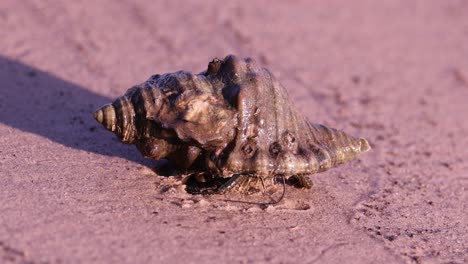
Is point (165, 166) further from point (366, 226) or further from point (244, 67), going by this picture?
point (366, 226)

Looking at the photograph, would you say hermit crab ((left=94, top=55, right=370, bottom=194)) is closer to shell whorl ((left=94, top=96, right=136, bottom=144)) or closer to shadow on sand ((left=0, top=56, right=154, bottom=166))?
shell whorl ((left=94, top=96, right=136, bottom=144))

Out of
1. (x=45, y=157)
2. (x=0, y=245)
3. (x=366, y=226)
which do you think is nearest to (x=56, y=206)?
(x=0, y=245)

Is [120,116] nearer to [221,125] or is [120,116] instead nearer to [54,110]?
[221,125]

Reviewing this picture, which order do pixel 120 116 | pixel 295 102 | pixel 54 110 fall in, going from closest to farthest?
pixel 120 116
pixel 54 110
pixel 295 102

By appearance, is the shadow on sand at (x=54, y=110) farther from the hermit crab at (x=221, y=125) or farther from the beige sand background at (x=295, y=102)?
the hermit crab at (x=221, y=125)

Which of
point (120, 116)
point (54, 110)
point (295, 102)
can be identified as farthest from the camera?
point (295, 102)

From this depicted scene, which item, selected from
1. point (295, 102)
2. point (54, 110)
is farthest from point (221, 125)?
point (295, 102)
